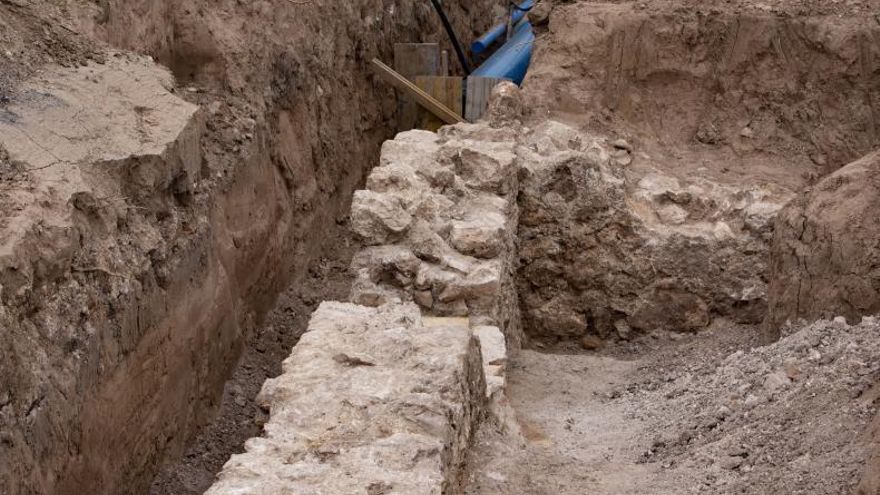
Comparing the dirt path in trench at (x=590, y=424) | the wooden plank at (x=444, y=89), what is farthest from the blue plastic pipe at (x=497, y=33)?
the dirt path in trench at (x=590, y=424)

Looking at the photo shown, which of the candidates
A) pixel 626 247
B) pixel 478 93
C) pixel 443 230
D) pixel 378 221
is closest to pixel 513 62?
pixel 478 93

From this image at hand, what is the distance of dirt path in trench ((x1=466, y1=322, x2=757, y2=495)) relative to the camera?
4.02m

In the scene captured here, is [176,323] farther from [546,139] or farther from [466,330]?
[546,139]

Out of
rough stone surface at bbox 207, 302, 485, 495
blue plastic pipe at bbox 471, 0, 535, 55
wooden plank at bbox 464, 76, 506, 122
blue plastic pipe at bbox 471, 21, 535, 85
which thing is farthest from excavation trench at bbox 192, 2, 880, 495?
blue plastic pipe at bbox 471, 0, 535, 55

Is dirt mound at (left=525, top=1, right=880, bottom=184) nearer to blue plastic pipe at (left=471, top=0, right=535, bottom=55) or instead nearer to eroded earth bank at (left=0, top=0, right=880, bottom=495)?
eroded earth bank at (left=0, top=0, right=880, bottom=495)

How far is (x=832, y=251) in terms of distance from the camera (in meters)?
5.22

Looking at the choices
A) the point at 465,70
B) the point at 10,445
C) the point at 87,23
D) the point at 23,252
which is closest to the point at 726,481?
the point at 10,445

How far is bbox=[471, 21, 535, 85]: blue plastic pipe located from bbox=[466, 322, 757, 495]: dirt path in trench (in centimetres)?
316

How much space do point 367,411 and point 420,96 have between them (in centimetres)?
617

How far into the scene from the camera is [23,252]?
4.54 meters

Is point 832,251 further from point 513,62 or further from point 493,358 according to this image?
point 513,62

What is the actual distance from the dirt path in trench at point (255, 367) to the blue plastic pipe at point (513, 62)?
1.86 metres

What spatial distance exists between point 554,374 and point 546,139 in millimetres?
1804

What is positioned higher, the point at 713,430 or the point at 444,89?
the point at 444,89
